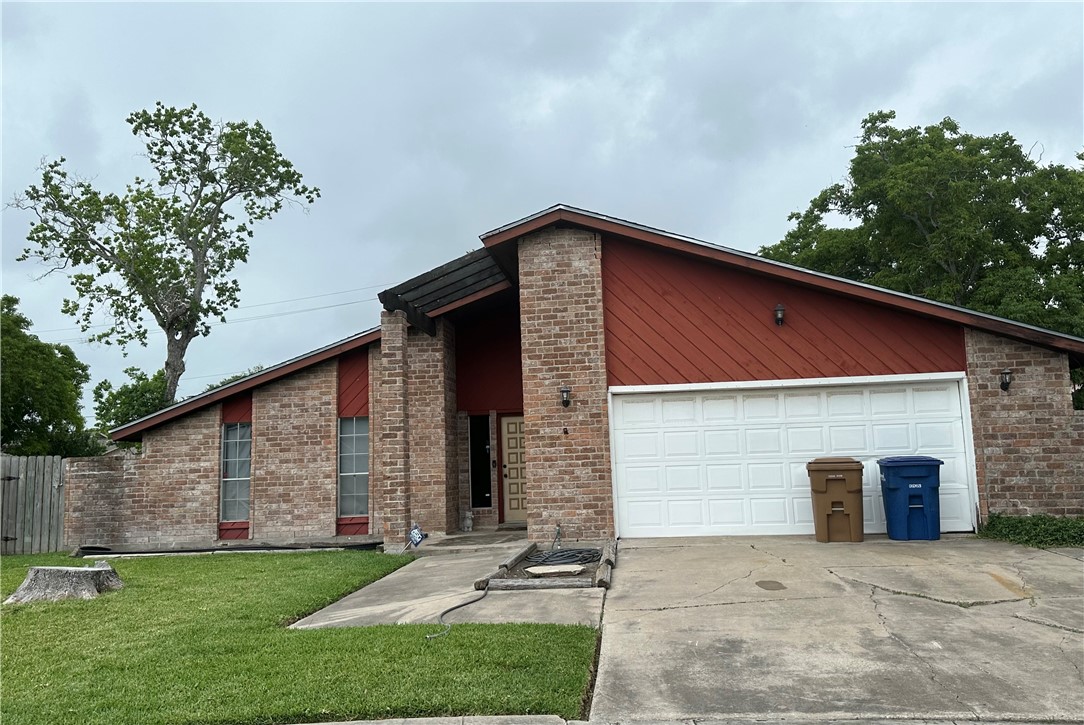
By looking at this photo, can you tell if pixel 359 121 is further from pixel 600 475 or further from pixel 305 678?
pixel 305 678

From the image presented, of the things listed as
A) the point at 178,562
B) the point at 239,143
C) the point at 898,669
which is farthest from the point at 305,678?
the point at 239,143

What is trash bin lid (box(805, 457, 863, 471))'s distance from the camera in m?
9.97

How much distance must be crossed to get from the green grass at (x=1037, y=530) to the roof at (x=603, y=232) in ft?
7.77

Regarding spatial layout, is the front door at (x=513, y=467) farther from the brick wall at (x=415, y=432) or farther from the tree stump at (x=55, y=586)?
the tree stump at (x=55, y=586)

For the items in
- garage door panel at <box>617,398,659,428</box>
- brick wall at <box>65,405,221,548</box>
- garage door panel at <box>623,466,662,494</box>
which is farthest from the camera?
brick wall at <box>65,405,221,548</box>

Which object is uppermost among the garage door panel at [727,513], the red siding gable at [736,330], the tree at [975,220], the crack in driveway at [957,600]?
the tree at [975,220]

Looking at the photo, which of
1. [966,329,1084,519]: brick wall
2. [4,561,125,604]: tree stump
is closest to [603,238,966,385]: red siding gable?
[966,329,1084,519]: brick wall

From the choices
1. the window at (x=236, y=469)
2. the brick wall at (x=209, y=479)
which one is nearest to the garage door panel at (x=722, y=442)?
the brick wall at (x=209, y=479)

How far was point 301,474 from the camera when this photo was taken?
13422 millimetres

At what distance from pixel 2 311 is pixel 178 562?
1959cm

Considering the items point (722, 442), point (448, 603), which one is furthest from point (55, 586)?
point (722, 442)

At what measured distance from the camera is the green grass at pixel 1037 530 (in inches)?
372

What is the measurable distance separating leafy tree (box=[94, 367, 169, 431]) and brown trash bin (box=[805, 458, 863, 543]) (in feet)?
70.6

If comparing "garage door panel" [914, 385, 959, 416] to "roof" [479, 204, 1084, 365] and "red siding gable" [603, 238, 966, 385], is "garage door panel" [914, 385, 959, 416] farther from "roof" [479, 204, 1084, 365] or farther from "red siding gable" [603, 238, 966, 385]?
"roof" [479, 204, 1084, 365]
